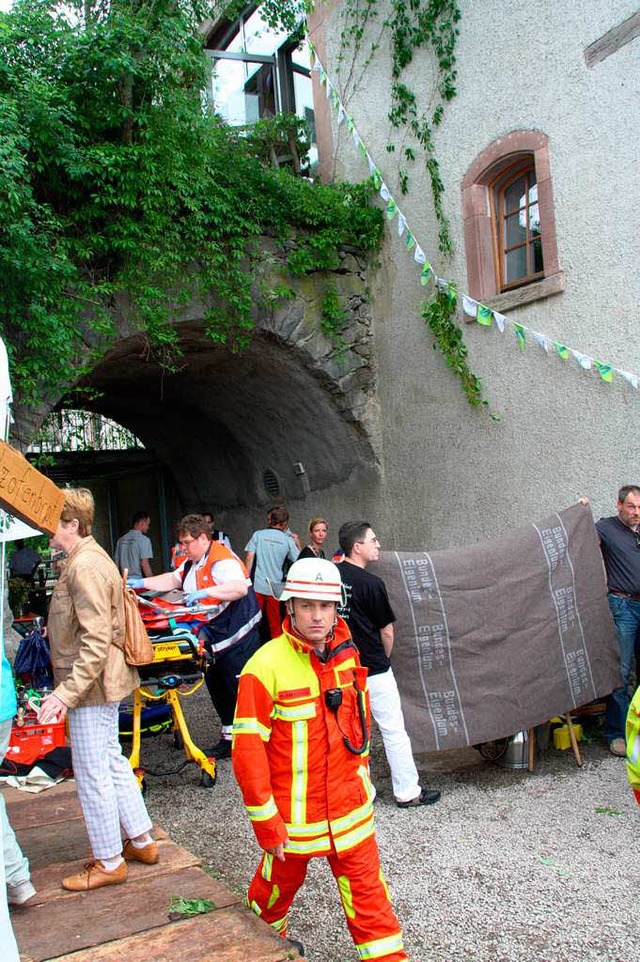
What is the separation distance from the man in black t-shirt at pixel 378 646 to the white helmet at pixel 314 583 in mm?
2053

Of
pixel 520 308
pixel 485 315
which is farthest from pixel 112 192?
pixel 520 308

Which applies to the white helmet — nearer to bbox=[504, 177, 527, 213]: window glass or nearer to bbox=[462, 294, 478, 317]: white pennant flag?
bbox=[462, 294, 478, 317]: white pennant flag

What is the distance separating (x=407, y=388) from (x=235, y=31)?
Answer: 6533 millimetres

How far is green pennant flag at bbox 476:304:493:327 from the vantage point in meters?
7.89

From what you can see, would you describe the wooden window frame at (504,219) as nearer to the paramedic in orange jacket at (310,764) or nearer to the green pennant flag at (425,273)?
the green pennant flag at (425,273)

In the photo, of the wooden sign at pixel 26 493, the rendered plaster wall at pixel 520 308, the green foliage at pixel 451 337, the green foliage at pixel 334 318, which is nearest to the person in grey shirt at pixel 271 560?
the rendered plaster wall at pixel 520 308

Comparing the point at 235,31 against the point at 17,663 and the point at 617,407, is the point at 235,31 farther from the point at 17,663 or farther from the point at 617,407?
the point at 17,663

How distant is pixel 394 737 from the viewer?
495cm

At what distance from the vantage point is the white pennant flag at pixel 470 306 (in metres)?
8.11

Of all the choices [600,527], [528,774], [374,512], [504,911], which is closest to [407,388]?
[374,512]

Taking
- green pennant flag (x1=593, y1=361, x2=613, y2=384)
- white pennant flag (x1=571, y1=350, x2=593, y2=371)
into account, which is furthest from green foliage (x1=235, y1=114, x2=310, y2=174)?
green pennant flag (x1=593, y1=361, x2=613, y2=384)

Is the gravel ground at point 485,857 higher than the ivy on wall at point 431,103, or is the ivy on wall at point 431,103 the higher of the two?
the ivy on wall at point 431,103

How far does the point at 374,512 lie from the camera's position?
9.88 meters

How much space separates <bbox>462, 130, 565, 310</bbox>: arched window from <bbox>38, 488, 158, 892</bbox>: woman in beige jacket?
17.1ft
